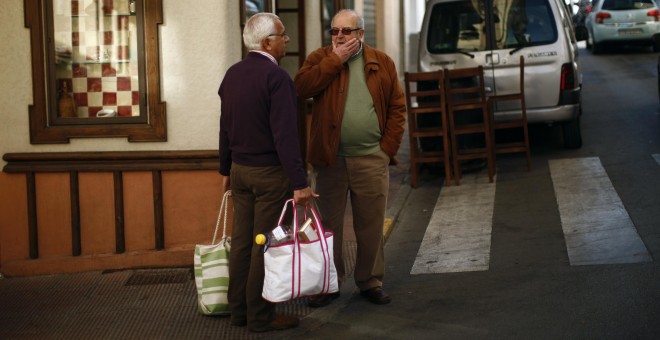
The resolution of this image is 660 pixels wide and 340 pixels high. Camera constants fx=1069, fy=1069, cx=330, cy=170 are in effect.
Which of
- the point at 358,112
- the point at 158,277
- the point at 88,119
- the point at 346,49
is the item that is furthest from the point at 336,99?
the point at 88,119

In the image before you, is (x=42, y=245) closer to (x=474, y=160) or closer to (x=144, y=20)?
(x=144, y=20)

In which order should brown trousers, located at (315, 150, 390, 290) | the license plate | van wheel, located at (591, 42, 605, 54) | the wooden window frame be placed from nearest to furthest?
brown trousers, located at (315, 150, 390, 290) < the wooden window frame < the license plate < van wheel, located at (591, 42, 605, 54)

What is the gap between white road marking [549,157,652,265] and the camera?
800 cm

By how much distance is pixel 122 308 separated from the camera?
7.44 m

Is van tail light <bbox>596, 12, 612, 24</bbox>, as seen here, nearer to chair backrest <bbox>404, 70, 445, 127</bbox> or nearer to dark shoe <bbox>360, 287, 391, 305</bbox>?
chair backrest <bbox>404, 70, 445, 127</bbox>

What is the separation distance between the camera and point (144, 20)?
27.9ft

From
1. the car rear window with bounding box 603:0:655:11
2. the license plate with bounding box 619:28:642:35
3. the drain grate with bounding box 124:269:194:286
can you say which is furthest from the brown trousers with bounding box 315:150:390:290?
the car rear window with bounding box 603:0:655:11

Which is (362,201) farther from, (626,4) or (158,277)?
(626,4)

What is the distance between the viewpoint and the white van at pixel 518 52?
1244cm

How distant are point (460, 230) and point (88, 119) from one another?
3349 mm

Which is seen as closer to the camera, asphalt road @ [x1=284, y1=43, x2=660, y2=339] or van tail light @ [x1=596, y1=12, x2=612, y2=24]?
asphalt road @ [x1=284, y1=43, x2=660, y2=339]

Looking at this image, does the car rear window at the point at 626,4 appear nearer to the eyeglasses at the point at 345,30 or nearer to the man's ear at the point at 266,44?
the eyeglasses at the point at 345,30

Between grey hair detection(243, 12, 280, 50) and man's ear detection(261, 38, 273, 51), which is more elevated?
grey hair detection(243, 12, 280, 50)

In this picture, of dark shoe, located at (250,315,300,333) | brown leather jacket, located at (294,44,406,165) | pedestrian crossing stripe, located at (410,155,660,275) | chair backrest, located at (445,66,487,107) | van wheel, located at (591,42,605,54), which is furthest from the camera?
van wheel, located at (591,42,605,54)
